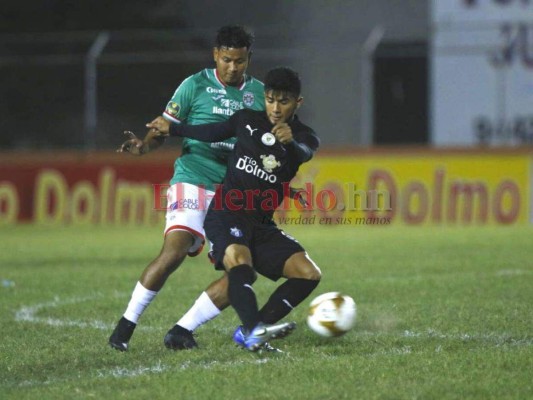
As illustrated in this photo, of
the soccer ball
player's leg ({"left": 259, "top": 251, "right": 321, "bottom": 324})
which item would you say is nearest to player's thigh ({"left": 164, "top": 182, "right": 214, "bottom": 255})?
player's leg ({"left": 259, "top": 251, "right": 321, "bottom": 324})

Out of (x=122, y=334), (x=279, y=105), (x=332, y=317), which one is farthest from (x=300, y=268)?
(x=122, y=334)

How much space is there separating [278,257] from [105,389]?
56.0 inches

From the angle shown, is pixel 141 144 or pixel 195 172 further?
pixel 195 172

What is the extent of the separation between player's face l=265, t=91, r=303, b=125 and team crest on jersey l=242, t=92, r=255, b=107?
Result: 30.9 inches

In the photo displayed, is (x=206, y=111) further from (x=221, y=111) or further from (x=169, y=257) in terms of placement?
(x=169, y=257)

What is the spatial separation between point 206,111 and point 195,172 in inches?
15.8

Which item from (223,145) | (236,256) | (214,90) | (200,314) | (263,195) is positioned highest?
(214,90)

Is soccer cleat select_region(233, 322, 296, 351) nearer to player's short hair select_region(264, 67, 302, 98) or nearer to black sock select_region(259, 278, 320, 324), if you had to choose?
black sock select_region(259, 278, 320, 324)

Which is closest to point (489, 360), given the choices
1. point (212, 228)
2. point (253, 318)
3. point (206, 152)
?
point (253, 318)

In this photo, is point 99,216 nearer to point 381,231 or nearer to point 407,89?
point 381,231

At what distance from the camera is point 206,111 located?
6.64 m

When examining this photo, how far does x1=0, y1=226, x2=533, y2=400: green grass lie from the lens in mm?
4934

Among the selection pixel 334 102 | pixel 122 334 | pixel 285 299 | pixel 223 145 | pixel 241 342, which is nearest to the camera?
pixel 285 299

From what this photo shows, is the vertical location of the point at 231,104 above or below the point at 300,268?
above
